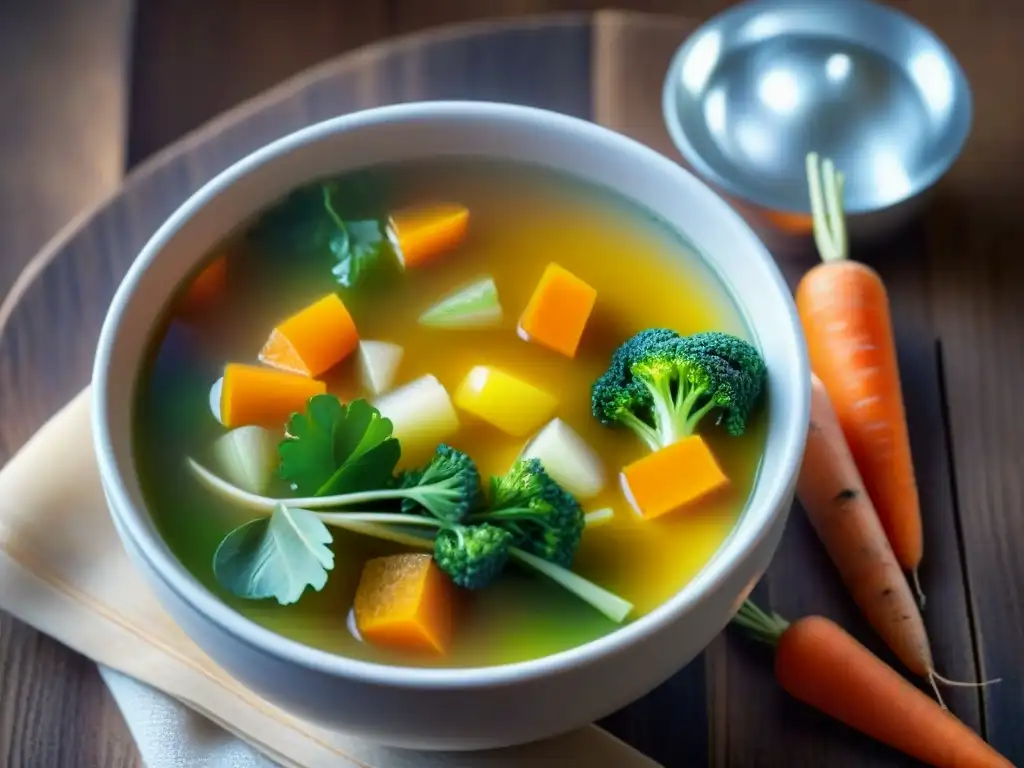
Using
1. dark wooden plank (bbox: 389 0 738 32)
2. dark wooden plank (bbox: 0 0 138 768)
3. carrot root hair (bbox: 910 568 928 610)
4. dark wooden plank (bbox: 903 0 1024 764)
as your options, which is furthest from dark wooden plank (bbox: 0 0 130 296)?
carrot root hair (bbox: 910 568 928 610)

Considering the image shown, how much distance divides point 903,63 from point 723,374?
35.2 inches

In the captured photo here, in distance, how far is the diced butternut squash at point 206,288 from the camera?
1365 mm

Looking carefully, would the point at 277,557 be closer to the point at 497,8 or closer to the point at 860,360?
the point at 860,360

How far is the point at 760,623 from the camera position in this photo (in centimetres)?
140

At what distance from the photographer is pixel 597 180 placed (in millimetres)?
1457

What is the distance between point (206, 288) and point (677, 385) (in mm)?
540

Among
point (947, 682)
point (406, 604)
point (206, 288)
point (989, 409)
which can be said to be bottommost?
point (947, 682)

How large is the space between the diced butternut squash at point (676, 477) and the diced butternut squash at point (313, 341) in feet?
1.18

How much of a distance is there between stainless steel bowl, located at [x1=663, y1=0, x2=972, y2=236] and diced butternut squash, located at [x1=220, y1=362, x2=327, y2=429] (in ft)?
2.45

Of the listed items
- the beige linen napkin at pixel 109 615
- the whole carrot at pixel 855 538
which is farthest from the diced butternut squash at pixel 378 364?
the whole carrot at pixel 855 538

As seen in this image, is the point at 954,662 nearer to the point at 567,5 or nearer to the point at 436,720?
the point at 436,720

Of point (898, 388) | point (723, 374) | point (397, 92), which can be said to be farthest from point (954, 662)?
point (397, 92)

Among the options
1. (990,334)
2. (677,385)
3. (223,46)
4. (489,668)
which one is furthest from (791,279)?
(223,46)

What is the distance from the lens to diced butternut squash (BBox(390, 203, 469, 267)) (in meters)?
1.44
